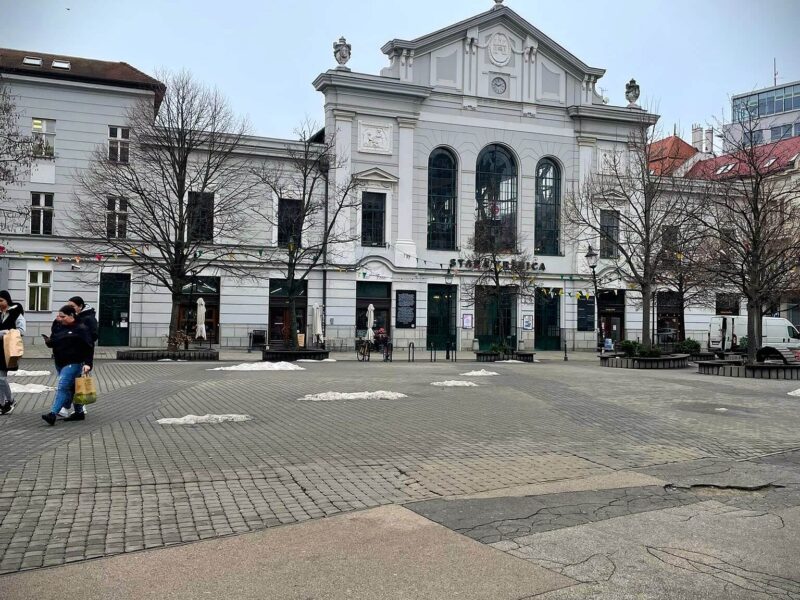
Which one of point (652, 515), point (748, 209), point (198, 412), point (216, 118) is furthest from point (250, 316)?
point (652, 515)

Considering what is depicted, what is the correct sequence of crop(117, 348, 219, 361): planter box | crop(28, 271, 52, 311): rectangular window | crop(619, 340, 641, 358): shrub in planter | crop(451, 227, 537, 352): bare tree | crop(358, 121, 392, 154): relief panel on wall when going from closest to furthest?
crop(117, 348, 219, 361): planter box
crop(619, 340, 641, 358): shrub in planter
crop(28, 271, 52, 311): rectangular window
crop(451, 227, 537, 352): bare tree
crop(358, 121, 392, 154): relief panel on wall

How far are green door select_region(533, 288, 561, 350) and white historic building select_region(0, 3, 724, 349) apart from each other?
0.30ft

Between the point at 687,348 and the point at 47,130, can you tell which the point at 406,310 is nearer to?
the point at 687,348

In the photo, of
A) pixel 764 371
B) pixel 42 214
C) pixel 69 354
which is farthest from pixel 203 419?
pixel 42 214

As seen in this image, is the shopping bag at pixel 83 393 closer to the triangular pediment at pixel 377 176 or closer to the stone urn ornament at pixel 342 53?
the triangular pediment at pixel 377 176

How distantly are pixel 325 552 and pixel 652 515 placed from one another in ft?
9.62

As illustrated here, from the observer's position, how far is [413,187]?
1719 inches

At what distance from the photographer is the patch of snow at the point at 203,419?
35.5 feet

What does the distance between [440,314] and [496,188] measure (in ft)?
29.3

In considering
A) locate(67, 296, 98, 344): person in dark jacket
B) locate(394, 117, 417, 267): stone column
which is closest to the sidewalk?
locate(394, 117, 417, 267): stone column

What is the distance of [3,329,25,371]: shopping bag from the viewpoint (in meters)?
11.0

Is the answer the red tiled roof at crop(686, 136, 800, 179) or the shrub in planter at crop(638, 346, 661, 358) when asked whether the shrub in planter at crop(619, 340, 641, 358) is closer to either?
the shrub in planter at crop(638, 346, 661, 358)

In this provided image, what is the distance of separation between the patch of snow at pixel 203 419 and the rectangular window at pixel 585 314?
38.4 m

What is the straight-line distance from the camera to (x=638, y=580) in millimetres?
4703
